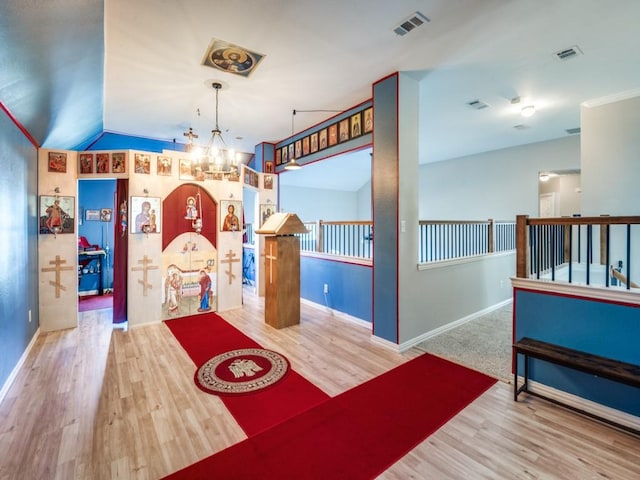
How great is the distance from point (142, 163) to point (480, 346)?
17.5ft

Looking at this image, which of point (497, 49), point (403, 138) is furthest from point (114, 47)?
point (497, 49)

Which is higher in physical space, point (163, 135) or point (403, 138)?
point (163, 135)

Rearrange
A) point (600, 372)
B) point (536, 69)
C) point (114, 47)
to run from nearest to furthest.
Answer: point (600, 372) < point (114, 47) < point (536, 69)

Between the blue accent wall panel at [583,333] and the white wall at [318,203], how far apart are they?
7.08 m

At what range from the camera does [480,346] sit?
12.2 ft

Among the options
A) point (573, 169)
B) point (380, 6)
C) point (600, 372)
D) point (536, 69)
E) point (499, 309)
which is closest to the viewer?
point (600, 372)

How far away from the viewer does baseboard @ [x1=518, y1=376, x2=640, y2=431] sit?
86.5 inches

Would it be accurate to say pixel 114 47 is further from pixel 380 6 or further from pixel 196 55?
pixel 380 6

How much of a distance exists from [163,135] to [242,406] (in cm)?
579

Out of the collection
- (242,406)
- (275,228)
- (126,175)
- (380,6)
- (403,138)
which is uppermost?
(380,6)

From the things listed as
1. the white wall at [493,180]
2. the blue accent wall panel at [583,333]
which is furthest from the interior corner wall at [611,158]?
the blue accent wall panel at [583,333]

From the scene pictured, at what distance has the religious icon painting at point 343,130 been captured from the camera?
15.3 ft

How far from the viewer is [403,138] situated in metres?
3.62

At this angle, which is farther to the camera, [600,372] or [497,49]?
[497,49]
